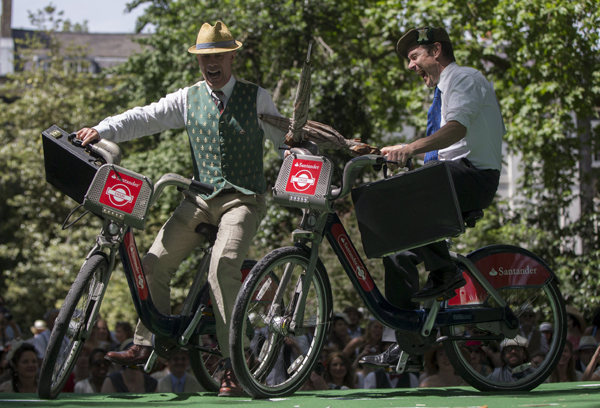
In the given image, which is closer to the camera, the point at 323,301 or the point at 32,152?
the point at 323,301

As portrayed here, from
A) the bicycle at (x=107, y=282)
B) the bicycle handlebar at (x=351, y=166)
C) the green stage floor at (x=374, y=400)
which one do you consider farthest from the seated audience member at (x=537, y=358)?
the bicycle at (x=107, y=282)

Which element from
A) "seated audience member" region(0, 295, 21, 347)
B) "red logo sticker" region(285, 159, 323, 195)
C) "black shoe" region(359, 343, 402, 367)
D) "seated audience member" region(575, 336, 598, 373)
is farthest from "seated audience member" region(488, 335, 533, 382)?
"seated audience member" region(0, 295, 21, 347)

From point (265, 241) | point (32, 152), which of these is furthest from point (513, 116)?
point (32, 152)

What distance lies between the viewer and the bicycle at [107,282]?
149 inches

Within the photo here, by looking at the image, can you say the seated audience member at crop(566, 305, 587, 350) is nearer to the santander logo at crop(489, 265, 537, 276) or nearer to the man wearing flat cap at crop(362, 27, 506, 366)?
the santander logo at crop(489, 265, 537, 276)

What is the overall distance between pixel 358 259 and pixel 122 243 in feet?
4.38

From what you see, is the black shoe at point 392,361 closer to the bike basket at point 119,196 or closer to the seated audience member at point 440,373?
the bike basket at point 119,196

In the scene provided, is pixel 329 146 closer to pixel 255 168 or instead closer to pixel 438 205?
pixel 255 168

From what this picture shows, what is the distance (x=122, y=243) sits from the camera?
4.08 metres

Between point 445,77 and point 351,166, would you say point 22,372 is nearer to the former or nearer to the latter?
point 351,166

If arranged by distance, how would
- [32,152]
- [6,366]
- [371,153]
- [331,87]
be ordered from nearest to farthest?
[371,153] → [6,366] → [331,87] → [32,152]

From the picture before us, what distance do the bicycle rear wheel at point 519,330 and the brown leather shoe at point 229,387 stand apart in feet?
4.16

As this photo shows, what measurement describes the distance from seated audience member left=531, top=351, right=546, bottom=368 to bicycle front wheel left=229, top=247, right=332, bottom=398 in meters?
1.39

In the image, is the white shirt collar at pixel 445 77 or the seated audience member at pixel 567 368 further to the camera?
the seated audience member at pixel 567 368
